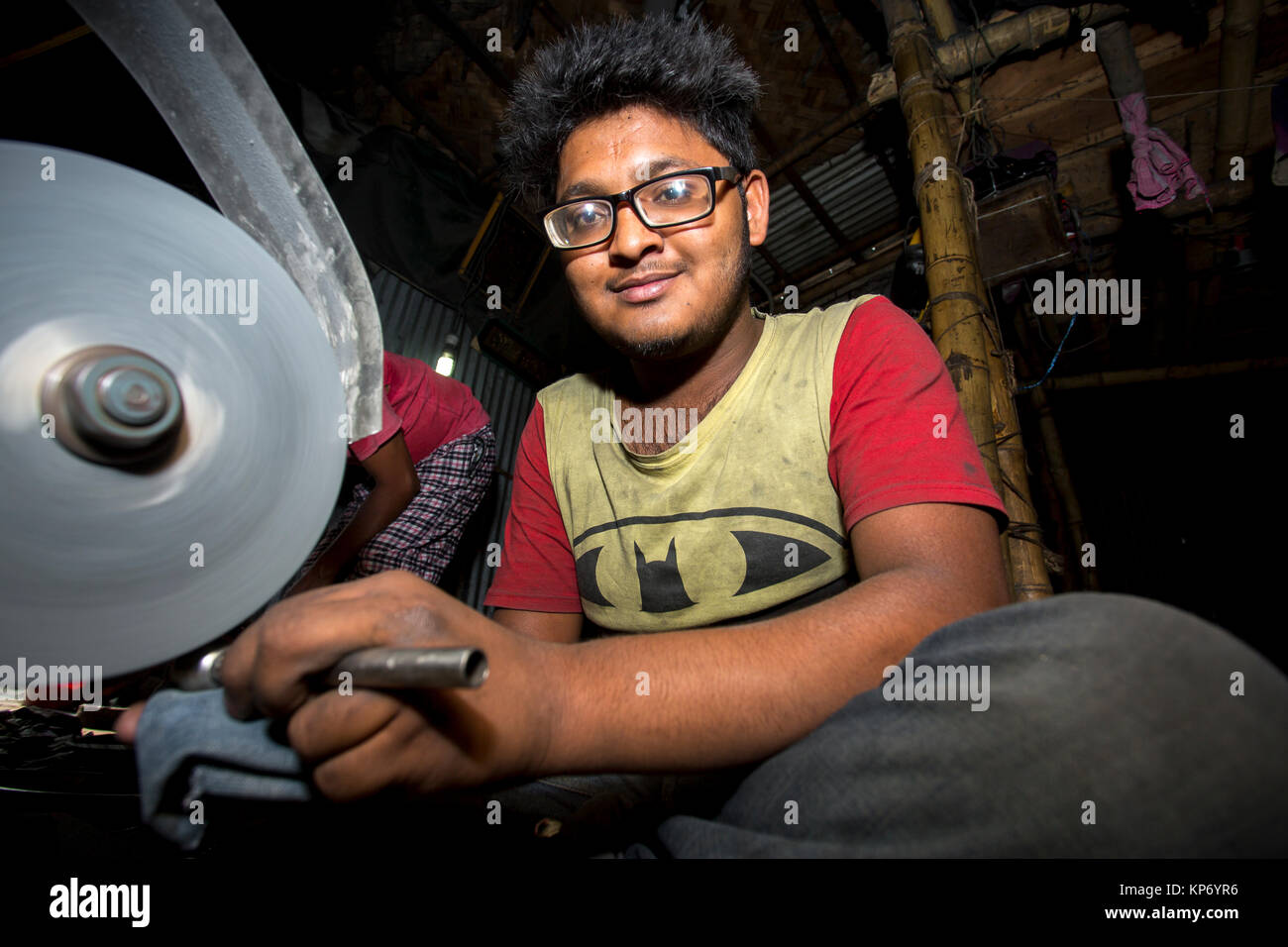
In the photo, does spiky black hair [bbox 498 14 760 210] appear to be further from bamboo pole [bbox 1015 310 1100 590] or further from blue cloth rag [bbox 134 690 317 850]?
bamboo pole [bbox 1015 310 1100 590]

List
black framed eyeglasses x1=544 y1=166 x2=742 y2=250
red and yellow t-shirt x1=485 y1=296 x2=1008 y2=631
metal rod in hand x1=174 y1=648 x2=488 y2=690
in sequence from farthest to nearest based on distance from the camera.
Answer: black framed eyeglasses x1=544 y1=166 x2=742 y2=250 < red and yellow t-shirt x1=485 y1=296 x2=1008 y2=631 < metal rod in hand x1=174 y1=648 x2=488 y2=690

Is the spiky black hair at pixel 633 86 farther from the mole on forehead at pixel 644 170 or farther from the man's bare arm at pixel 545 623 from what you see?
the man's bare arm at pixel 545 623

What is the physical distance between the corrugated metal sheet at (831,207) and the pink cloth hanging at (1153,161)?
1847 mm

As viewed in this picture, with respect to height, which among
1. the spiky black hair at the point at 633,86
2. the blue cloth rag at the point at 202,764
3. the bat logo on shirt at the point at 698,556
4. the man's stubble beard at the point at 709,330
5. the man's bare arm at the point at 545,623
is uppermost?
the spiky black hair at the point at 633,86

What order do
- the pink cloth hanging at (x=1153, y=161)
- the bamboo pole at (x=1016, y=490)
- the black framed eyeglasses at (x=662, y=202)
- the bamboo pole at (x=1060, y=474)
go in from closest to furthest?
the black framed eyeglasses at (x=662, y=202), the bamboo pole at (x=1016, y=490), the pink cloth hanging at (x=1153, y=161), the bamboo pole at (x=1060, y=474)

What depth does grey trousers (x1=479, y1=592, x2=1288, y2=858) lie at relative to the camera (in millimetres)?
527

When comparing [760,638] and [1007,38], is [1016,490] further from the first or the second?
[1007,38]

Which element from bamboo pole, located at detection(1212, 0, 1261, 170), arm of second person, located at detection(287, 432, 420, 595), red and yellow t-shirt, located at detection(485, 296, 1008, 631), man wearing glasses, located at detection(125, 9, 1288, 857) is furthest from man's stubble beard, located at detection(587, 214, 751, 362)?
bamboo pole, located at detection(1212, 0, 1261, 170)

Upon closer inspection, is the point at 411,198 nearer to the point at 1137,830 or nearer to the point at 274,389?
the point at 274,389

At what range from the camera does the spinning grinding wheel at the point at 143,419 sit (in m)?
0.95

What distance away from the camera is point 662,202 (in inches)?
58.6

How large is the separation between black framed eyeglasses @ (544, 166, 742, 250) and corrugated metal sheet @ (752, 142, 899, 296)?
3.92m

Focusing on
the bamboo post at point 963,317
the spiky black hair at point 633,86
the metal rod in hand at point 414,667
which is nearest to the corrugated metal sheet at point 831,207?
the bamboo post at point 963,317
